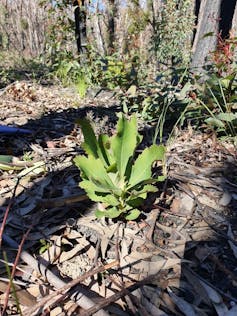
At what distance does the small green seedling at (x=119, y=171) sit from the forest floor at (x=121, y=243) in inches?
3.7

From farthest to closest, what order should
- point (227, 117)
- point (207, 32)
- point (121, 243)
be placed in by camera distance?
point (207, 32) < point (227, 117) < point (121, 243)

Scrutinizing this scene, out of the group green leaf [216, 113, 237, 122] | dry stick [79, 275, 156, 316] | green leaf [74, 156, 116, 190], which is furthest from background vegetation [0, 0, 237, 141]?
dry stick [79, 275, 156, 316]

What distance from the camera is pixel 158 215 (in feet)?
4.57

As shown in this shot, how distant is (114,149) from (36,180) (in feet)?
1.67

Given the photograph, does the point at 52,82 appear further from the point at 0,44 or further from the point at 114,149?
the point at 0,44

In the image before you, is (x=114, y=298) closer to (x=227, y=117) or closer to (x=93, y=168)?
(x=93, y=168)

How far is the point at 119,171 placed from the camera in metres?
1.35

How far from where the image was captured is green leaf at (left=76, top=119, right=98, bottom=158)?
1.37 meters

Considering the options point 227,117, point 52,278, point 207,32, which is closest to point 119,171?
point 52,278

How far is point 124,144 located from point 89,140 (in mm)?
150

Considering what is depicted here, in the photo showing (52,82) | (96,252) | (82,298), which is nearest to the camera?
(82,298)

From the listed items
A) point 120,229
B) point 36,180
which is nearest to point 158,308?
point 120,229

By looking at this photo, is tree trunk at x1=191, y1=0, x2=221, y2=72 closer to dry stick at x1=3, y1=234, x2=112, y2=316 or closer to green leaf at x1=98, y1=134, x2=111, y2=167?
green leaf at x1=98, y1=134, x2=111, y2=167

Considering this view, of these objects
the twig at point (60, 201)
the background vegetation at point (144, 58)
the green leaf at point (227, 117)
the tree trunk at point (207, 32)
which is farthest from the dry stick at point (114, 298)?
the tree trunk at point (207, 32)
